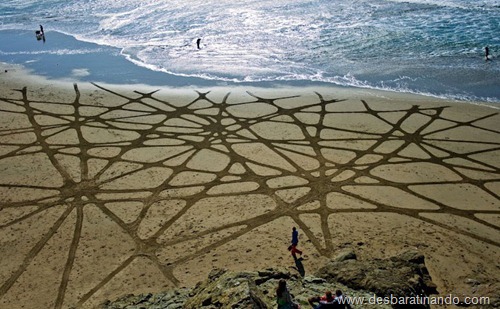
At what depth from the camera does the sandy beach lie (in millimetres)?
12070

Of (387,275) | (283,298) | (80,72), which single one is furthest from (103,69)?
(283,298)

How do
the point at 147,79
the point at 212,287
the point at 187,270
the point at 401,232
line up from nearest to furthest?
the point at 212,287 → the point at 187,270 → the point at 401,232 → the point at 147,79

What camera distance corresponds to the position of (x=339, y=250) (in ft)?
40.6

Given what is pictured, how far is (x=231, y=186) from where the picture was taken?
15.6m

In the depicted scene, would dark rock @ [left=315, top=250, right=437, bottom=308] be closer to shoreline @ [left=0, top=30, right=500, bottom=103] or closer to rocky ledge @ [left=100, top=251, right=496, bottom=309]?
rocky ledge @ [left=100, top=251, right=496, bottom=309]

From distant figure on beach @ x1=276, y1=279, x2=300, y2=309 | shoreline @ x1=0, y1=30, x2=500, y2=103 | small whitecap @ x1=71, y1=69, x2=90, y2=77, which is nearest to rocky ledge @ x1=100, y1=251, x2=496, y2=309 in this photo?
distant figure on beach @ x1=276, y1=279, x2=300, y2=309

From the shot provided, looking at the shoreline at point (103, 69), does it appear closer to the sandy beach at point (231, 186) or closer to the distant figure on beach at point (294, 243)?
the sandy beach at point (231, 186)

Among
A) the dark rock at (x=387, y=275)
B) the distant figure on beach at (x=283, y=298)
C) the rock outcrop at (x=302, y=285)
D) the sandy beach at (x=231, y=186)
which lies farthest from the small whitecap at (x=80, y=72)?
the distant figure on beach at (x=283, y=298)

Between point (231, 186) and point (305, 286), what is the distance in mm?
6722

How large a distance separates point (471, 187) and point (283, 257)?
7.17 meters

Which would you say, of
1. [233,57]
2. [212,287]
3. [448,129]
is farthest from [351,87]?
[212,287]

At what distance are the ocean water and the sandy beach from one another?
277cm

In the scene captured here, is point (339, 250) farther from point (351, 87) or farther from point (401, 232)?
point (351, 87)

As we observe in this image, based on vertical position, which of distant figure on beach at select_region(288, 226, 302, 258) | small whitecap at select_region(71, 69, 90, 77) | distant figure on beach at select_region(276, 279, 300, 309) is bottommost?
distant figure on beach at select_region(288, 226, 302, 258)
